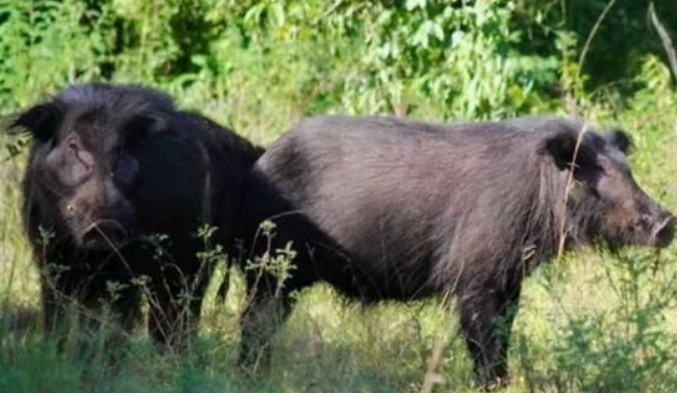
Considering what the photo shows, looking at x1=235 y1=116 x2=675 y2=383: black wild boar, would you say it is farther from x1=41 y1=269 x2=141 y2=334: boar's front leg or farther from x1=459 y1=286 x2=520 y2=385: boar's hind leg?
x1=41 y1=269 x2=141 y2=334: boar's front leg

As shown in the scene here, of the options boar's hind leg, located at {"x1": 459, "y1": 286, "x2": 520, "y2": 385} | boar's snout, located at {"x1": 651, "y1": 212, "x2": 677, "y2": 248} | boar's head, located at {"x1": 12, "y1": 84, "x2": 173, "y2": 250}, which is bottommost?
boar's hind leg, located at {"x1": 459, "y1": 286, "x2": 520, "y2": 385}

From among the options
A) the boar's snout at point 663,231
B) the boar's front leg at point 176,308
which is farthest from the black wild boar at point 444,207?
the boar's front leg at point 176,308

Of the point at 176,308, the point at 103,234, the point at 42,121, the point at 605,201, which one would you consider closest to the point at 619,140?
the point at 605,201

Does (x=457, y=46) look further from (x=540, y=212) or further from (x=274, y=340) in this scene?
(x=274, y=340)

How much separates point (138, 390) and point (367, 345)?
1476 mm

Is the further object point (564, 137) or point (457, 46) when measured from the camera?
point (457, 46)

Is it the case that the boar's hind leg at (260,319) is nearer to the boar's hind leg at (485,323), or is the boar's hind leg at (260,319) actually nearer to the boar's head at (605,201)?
the boar's hind leg at (485,323)

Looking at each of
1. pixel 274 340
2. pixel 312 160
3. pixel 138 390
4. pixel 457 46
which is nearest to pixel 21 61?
pixel 457 46

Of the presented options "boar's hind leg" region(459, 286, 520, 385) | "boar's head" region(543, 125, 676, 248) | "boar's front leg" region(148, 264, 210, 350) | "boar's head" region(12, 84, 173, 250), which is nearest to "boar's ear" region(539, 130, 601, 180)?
"boar's head" region(543, 125, 676, 248)

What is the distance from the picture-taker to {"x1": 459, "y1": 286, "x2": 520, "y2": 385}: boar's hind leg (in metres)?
8.56

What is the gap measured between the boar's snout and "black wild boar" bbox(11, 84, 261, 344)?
6.61ft

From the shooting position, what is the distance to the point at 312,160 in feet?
30.2

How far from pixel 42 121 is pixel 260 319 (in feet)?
4.25

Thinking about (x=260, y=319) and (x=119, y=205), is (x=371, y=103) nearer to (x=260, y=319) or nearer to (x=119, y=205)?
(x=260, y=319)
